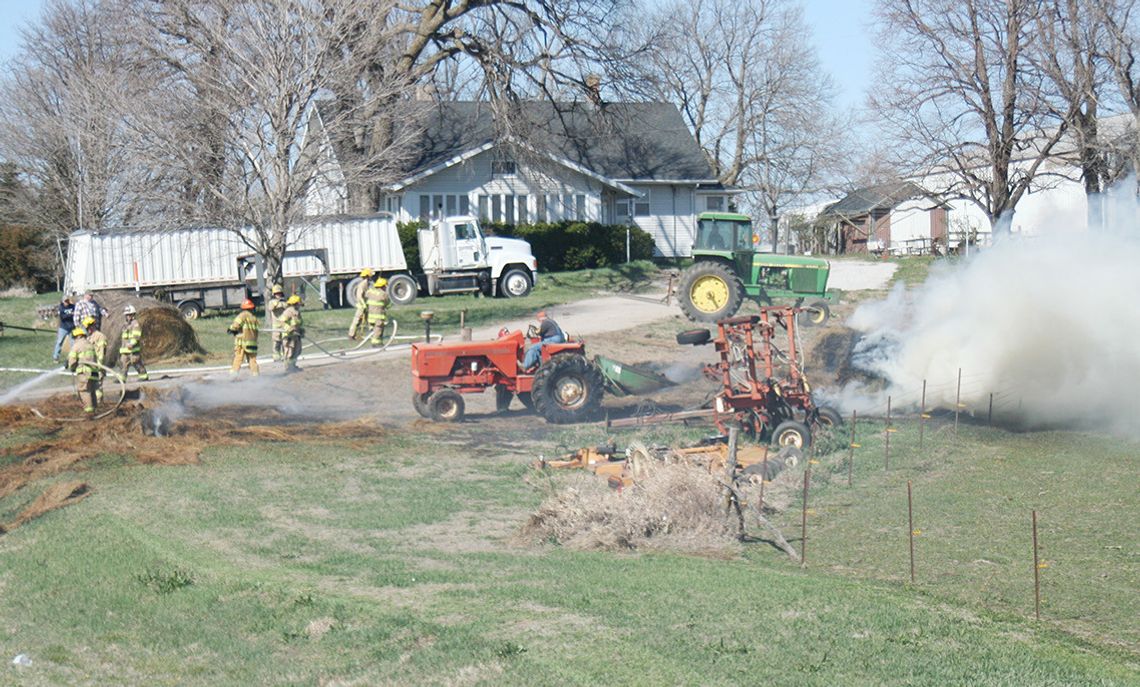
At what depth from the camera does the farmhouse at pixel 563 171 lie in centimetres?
4469

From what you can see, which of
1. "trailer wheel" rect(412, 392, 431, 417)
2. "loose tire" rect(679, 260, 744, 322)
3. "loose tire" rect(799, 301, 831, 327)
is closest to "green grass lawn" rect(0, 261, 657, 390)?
"loose tire" rect(679, 260, 744, 322)

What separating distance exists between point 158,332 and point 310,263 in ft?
36.3

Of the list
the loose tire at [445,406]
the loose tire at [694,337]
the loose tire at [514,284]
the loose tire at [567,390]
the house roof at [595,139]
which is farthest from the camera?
the house roof at [595,139]

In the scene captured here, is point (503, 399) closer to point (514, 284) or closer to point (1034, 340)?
point (1034, 340)

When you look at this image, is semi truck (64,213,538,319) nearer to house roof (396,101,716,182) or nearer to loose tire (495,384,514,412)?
house roof (396,101,716,182)

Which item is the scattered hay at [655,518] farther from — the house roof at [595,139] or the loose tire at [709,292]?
the house roof at [595,139]

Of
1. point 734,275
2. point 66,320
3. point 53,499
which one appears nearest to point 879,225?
point 734,275

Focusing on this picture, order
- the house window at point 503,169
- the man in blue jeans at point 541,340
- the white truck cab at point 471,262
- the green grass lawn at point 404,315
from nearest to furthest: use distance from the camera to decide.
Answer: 1. the man in blue jeans at point 541,340
2. the green grass lawn at point 404,315
3. the white truck cab at point 471,262
4. the house window at point 503,169

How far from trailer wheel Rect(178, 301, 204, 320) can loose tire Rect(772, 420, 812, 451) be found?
81.5ft

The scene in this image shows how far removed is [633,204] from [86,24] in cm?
2601

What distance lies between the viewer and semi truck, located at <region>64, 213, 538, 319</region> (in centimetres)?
3819

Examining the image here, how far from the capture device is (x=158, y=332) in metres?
29.0

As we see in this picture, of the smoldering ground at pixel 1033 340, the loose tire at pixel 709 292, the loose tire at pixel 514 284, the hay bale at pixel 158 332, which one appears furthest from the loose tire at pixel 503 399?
the loose tire at pixel 514 284

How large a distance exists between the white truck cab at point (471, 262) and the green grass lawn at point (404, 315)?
0.54 m
